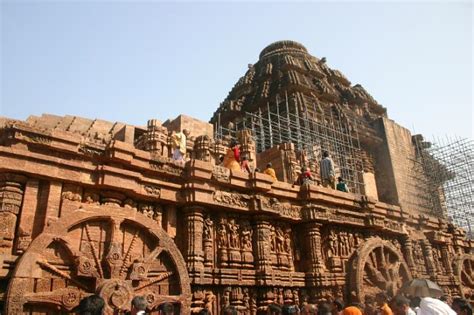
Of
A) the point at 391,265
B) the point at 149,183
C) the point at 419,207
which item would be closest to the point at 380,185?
the point at 419,207

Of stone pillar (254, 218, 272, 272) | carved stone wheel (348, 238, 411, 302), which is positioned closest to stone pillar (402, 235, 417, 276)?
carved stone wheel (348, 238, 411, 302)

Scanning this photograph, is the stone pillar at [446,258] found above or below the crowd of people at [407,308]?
above

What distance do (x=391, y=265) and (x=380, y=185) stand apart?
1353 centimetres

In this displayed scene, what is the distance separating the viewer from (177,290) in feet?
23.2

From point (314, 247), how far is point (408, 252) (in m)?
4.48

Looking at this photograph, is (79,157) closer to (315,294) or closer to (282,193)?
(282,193)

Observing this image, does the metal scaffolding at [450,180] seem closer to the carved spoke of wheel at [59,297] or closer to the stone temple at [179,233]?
the stone temple at [179,233]

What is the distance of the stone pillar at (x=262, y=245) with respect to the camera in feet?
28.0

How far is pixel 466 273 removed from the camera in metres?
15.0

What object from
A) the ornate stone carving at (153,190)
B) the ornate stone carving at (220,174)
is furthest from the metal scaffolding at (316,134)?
the ornate stone carving at (153,190)

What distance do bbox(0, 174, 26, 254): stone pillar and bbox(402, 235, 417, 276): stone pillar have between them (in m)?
11.1

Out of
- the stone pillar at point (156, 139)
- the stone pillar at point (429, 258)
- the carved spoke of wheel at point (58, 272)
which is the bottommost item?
the carved spoke of wheel at point (58, 272)

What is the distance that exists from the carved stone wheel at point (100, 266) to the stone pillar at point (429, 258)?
963 cm

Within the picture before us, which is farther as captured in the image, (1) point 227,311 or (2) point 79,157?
(2) point 79,157
